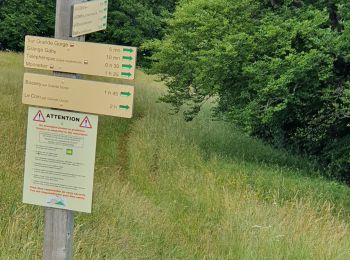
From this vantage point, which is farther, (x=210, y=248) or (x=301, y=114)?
(x=301, y=114)

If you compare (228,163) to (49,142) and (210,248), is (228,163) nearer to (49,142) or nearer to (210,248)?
(210,248)

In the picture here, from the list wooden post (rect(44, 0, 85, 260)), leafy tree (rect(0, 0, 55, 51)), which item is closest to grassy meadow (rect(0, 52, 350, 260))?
wooden post (rect(44, 0, 85, 260))

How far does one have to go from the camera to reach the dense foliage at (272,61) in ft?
30.0

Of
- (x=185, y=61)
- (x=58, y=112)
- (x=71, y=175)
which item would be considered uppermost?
(x=185, y=61)

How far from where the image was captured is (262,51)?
9.70 metres

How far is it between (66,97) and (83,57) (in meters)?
0.25

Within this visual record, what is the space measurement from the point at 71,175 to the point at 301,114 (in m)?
9.03

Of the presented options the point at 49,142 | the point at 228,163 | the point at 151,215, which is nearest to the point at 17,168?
the point at 151,215

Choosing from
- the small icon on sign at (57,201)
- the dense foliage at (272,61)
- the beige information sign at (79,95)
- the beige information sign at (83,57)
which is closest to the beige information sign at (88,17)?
the beige information sign at (83,57)

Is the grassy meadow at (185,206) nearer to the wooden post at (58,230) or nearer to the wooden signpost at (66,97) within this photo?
the wooden post at (58,230)

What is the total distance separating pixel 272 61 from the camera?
29.6 ft

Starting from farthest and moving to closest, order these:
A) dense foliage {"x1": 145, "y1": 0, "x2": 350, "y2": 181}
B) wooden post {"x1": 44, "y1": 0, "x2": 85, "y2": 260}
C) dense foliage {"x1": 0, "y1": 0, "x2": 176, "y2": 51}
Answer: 1. dense foliage {"x1": 0, "y1": 0, "x2": 176, "y2": 51}
2. dense foliage {"x1": 145, "y1": 0, "x2": 350, "y2": 181}
3. wooden post {"x1": 44, "y1": 0, "x2": 85, "y2": 260}

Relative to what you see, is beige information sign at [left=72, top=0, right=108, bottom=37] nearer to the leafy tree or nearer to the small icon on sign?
the small icon on sign

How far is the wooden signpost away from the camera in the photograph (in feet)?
9.81
